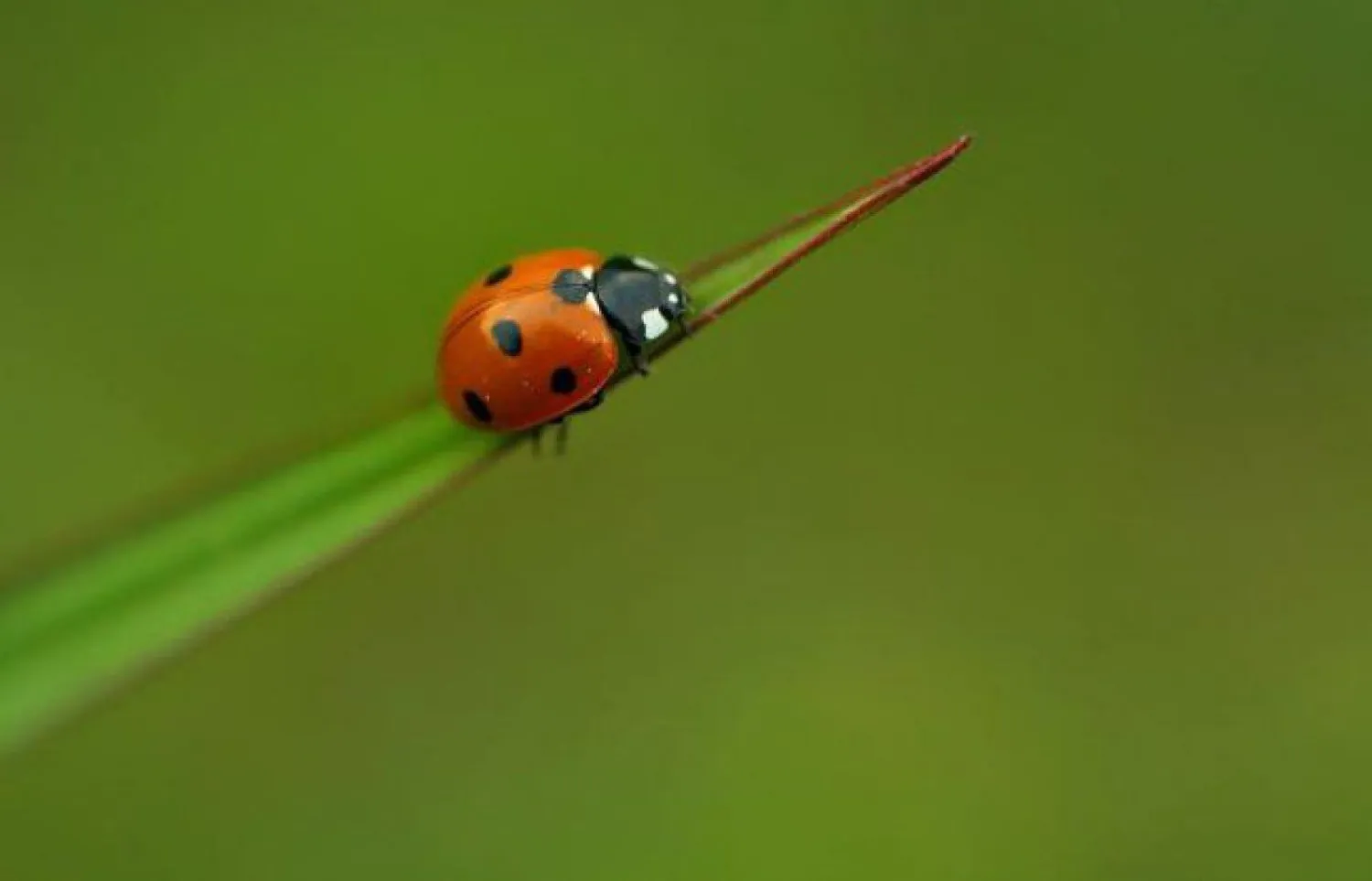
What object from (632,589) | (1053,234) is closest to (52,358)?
(632,589)

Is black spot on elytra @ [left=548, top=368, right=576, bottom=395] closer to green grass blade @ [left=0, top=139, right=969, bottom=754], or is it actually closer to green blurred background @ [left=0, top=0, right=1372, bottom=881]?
green grass blade @ [left=0, top=139, right=969, bottom=754]

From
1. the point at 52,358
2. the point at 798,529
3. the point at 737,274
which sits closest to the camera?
the point at 737,274

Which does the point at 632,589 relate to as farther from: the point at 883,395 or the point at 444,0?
the point at 444,0

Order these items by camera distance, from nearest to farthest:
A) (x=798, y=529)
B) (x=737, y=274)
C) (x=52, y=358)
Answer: (x=737, y=274)
(x=52, y=358)
(x=798, y=529)

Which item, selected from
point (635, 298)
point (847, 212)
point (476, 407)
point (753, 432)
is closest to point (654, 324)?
point (635, 298)

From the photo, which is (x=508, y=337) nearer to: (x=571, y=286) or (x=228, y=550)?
(x=571, y=286)

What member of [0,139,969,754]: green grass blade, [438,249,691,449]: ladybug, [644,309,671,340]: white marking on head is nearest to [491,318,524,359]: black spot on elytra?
[438,249,691,449]: ladybug
